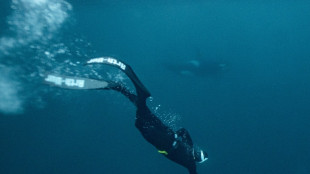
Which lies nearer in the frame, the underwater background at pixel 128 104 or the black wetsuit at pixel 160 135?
the black wetsuit at pixel 160 135

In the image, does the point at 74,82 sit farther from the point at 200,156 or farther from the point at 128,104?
the point at 128,104

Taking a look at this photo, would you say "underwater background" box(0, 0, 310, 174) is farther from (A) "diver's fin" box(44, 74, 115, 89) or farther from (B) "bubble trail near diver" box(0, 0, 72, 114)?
(A) "diver's fin" box(44, 74, 115, 89)

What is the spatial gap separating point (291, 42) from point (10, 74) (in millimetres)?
31042

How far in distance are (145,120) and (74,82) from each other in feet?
4.65

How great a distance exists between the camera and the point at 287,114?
19406 millimetres

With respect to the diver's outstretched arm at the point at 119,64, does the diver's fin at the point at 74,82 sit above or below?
below

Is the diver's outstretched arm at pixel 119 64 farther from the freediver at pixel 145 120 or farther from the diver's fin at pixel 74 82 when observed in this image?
the diver's fin at pixel 74 82

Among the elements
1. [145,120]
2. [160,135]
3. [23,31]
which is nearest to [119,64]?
[145,120]

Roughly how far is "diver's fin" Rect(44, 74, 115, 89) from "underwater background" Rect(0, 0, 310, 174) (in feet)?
37.7

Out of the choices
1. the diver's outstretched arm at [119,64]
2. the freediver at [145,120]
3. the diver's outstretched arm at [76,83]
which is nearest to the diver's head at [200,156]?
the freediver at [145,120]

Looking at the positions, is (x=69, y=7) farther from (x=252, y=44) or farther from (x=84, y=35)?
(x=252, y=44)

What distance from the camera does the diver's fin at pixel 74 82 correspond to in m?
3.81

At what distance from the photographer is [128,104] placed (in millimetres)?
21797

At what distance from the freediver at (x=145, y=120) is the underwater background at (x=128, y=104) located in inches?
404
